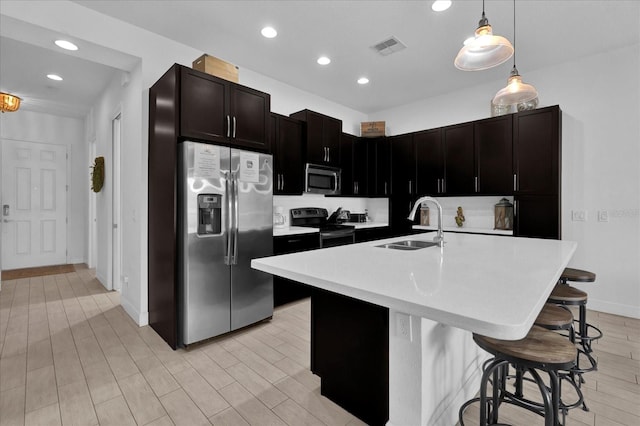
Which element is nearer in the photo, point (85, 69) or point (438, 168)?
point (85, 69)

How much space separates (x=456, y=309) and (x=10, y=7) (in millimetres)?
3571

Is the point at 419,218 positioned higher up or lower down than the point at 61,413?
higher up

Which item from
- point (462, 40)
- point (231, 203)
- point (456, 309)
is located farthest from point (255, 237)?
point (462, 40)

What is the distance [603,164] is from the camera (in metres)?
3.35

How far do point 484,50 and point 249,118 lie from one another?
2.01 metres

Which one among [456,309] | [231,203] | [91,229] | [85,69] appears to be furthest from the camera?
[91,229]

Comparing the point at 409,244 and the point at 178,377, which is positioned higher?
the point at 409,244

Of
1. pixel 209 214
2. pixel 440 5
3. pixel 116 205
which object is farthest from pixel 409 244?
pixel 116 205

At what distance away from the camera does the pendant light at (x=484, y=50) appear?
69.8 inches

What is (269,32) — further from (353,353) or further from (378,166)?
(353,353)

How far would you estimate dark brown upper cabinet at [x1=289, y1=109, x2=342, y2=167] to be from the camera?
402cm

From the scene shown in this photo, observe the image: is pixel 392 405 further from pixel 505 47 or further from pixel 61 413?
pixel 505 47

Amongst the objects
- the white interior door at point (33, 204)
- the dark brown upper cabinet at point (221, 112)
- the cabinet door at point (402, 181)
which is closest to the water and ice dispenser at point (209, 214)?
the dark brown upper cabinet at point (221, 112)

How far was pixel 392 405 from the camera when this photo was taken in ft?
4.46
